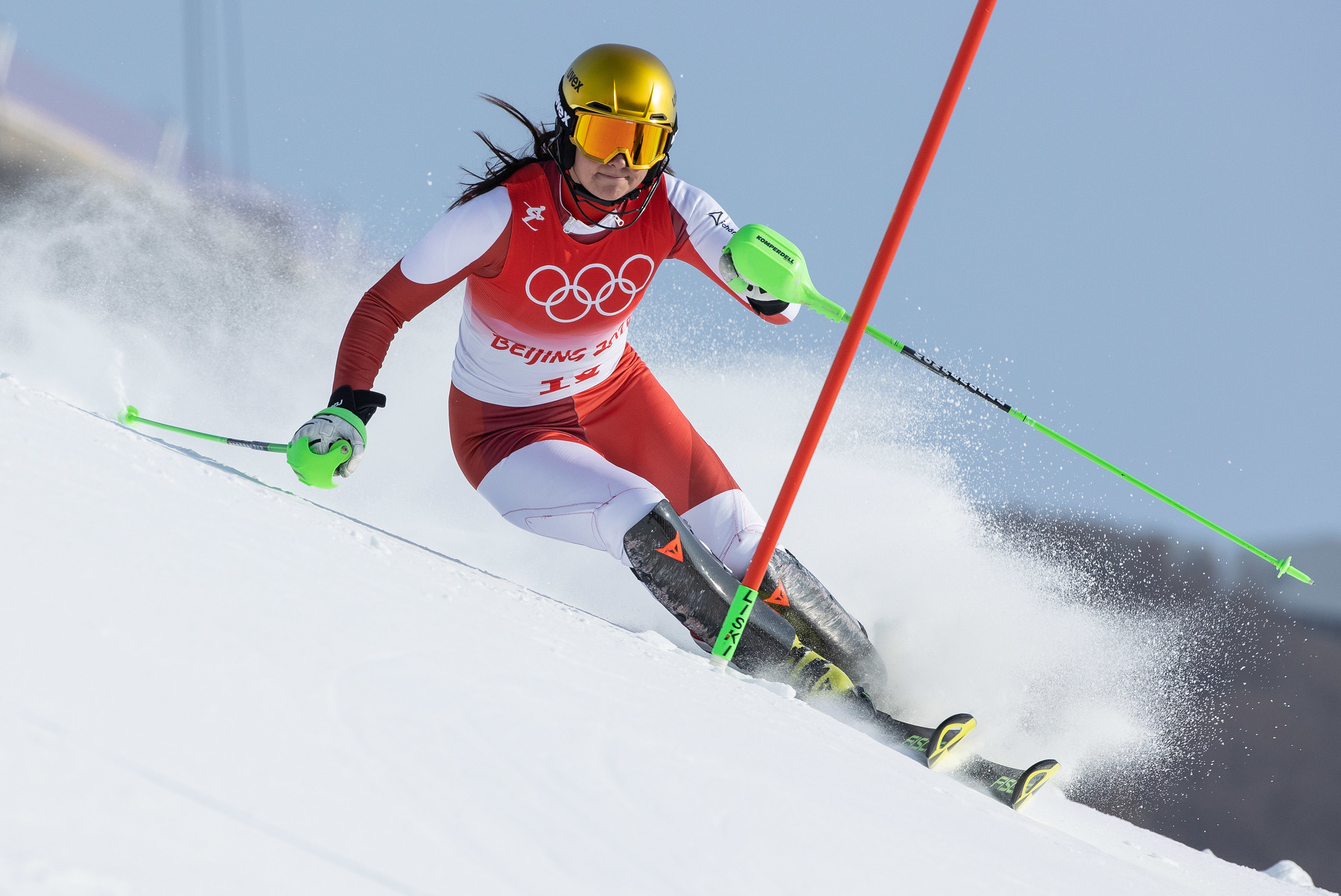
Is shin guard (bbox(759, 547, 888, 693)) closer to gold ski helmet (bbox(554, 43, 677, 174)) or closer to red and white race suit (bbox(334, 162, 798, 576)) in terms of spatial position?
red and white race suit (bbox(334, 162, 798, 576))

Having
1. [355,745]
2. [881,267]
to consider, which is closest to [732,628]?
[881,267]

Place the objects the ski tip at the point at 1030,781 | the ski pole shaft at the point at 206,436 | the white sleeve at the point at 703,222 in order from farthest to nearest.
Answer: the white sleeve at the point at 703,222 → the ski pole shaft at the point at 206,436 → the ski tip at the point at 1030,781

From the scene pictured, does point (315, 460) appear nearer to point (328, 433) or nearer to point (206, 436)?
point (328, 433)

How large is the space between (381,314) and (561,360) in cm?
54

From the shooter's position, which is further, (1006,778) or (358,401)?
(358,401)

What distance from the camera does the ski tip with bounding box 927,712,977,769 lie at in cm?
216

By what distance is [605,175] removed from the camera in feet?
8.11

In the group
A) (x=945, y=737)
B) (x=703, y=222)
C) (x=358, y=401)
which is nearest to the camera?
(x=945, y=737)

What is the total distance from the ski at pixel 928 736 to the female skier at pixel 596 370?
8cm

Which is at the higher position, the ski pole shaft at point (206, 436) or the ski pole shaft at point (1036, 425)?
the ski pole shaft at point (1036, 425)

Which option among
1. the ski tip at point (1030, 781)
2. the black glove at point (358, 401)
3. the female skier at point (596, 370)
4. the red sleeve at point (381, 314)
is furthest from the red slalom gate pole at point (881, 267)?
the black glove at point (358, 401)

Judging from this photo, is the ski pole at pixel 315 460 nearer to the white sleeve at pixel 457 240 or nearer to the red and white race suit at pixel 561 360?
the red and white race suit at pixel 561 360

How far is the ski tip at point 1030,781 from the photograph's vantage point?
2.16m

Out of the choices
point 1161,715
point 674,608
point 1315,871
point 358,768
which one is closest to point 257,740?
point 358,768
